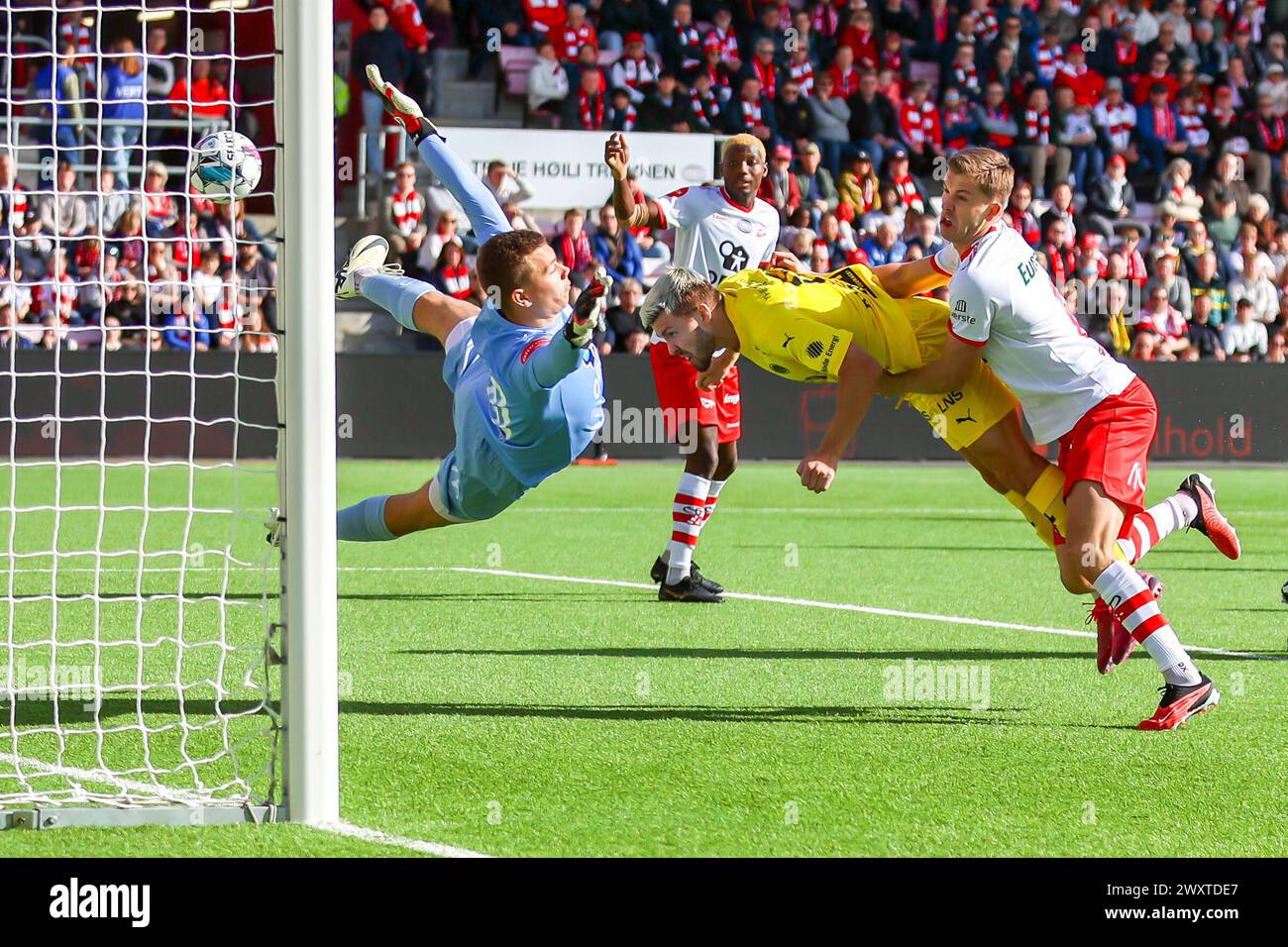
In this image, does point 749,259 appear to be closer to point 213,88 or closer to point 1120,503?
point 1120,503

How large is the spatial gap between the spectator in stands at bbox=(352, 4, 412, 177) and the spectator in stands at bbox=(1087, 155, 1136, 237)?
29.9 feet

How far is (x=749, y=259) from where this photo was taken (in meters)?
9.64

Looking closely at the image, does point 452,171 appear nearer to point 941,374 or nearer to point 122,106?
point 941,374

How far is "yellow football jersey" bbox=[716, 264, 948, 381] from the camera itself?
5898 millimetres

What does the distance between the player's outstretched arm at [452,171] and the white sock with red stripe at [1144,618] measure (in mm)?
2693

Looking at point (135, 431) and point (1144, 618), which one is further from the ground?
point (1144, 618)

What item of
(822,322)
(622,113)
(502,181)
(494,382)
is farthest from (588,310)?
(622,113)

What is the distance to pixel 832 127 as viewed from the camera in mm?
22359

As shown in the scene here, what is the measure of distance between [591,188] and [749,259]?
37.1 feet

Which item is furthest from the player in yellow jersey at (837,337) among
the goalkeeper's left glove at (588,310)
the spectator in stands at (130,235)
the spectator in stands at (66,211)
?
the spectator in stands at (66,211)

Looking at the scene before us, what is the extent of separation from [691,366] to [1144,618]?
12.0 ft

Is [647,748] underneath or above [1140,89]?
underneath

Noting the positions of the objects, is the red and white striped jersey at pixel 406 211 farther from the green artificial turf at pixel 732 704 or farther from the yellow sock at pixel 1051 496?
the yellow sock at pixel 1051 496
